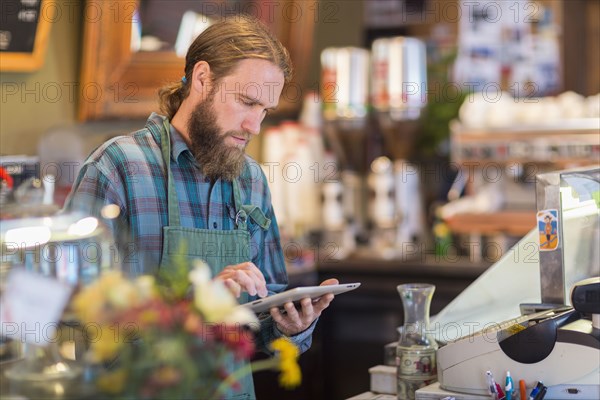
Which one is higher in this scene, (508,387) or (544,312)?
(544,312)

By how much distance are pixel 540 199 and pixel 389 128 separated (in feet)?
10.3

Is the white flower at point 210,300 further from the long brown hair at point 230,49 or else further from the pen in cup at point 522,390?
the long brown hair at point 230,49

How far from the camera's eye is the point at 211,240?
212 cm

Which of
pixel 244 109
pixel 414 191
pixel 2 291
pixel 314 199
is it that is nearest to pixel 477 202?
pixel 414 191

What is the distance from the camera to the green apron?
206 cm

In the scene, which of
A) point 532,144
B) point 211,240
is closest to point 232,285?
point 211,240

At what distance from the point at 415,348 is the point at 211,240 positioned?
0.52 meters

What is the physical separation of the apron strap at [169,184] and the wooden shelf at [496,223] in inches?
104

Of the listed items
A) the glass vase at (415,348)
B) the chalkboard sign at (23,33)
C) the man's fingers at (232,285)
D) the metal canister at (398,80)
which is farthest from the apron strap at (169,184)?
the metal canister at (398,80)

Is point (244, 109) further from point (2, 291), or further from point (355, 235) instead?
point (355, 235)

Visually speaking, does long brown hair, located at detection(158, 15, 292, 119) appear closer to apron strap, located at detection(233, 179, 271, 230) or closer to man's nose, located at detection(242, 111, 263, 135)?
man's nose, located at detection(242, 111, 263, 135)

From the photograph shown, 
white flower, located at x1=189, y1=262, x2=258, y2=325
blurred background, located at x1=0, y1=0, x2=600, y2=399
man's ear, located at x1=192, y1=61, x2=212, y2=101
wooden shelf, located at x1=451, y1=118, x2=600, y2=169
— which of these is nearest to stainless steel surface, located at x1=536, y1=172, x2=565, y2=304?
man's ear, located at x1=192, y1=61, x2=212, y2=101

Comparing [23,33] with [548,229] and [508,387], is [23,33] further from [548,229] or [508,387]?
[508,387]

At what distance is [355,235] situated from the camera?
16.5ft
